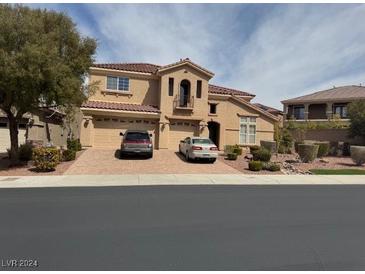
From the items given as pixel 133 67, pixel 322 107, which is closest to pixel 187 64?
pixel 133 67

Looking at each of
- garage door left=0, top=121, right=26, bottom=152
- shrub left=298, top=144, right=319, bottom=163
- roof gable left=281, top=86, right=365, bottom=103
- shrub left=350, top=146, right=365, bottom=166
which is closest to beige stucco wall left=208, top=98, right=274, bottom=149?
shrub left=298, top=144, right=319, bottom=163

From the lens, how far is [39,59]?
50.7 ft

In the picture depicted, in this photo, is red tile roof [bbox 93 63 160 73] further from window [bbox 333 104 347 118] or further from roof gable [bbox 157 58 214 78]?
window [bbox 333 104 347 118]

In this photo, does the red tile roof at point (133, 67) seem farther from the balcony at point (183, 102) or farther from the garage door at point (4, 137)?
the garage door at point (4, 137)

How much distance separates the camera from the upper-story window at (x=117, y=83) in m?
27.0

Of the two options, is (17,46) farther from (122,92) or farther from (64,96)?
(122,92)

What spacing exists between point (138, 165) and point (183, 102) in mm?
10120

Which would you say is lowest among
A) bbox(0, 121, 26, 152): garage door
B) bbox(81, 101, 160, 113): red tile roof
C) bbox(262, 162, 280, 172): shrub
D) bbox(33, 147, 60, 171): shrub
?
bbox(262, 162, 280, 172): shrub

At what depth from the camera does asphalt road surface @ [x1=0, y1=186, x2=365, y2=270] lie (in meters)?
4.89

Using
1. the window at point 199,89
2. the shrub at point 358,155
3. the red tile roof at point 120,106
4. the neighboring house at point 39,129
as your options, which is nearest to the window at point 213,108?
the window at point 199,89

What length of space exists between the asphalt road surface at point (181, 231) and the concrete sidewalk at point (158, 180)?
8.64 ft

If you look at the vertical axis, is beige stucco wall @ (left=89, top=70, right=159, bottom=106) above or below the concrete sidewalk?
above

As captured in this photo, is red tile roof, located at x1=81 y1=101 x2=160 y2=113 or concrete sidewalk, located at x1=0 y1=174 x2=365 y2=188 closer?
concrete sidewalk, located at x1=0 y1=174 x2=365 y2=188

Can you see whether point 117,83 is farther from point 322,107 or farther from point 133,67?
point 322,107
